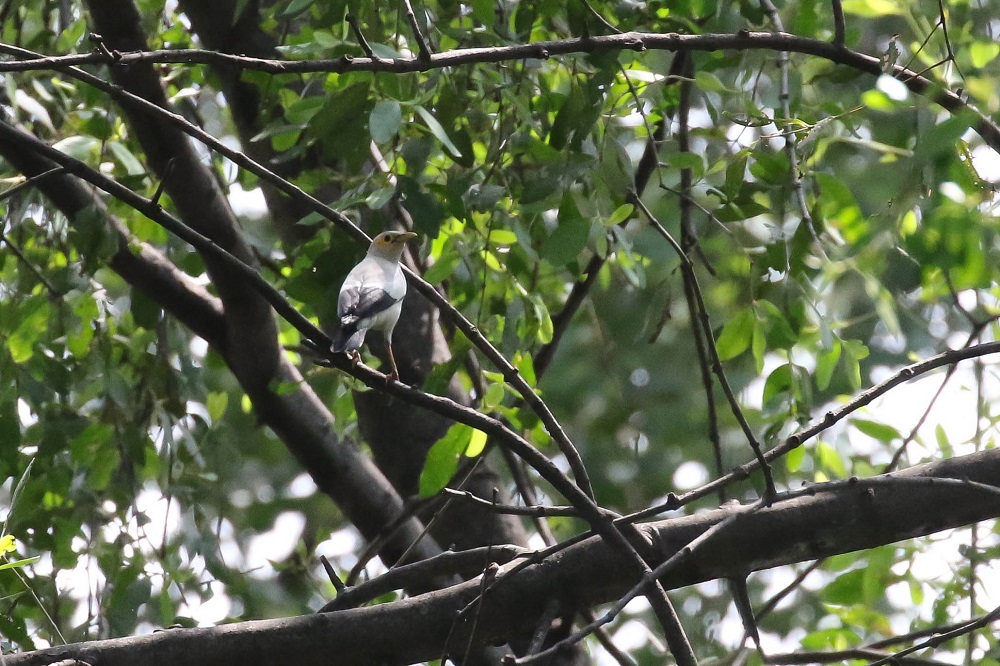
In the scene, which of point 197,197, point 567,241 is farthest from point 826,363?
point 197,197

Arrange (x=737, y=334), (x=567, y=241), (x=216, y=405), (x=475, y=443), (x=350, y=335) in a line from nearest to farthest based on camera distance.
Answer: (x=567, y=241) → (x=475, y=443) → (x=737, y=334) → (x=350, y=335) → (x=216, y=405)

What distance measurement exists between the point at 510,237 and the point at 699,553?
1.34m

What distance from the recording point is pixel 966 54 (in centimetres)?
263

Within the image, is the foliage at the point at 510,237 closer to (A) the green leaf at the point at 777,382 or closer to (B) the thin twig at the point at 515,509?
(A) the green leaf at the point at 777,382

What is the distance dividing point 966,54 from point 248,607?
11.5 feet

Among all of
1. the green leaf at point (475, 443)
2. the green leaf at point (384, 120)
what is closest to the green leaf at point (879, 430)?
the green leaf at point (475, 443)

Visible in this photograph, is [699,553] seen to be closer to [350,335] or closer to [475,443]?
[475,443]

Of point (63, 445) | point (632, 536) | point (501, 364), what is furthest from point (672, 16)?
point (63, 445)

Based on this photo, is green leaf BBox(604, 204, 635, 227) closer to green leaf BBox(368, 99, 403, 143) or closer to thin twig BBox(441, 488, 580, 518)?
green leaf BBox(368, 99, 403, 143)

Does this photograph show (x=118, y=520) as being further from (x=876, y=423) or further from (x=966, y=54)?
(x=966, y=54)

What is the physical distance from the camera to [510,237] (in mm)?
3635

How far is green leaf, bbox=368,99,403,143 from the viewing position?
2.64 metres

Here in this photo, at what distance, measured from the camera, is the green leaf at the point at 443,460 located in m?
2.96

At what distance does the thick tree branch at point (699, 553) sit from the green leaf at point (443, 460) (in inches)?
13.3
